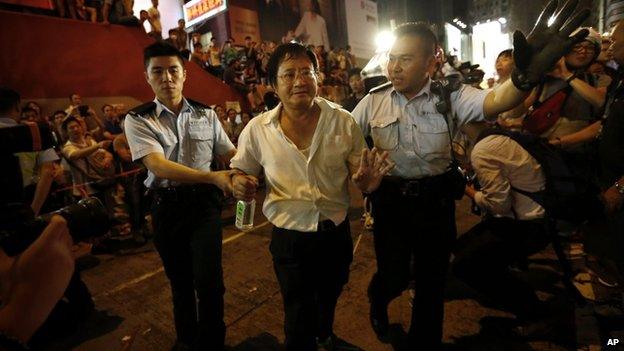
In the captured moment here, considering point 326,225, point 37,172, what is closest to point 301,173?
point 326,225

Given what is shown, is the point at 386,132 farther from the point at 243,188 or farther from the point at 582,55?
the point at 582,55

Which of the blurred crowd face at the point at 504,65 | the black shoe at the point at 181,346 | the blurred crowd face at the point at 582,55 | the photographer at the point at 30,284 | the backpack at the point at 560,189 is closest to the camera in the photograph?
the photographer at the point at 30,284

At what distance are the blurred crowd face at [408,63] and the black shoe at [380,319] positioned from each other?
5.30 ft

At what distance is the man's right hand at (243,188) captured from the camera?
2047mm

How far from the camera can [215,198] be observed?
104 inches

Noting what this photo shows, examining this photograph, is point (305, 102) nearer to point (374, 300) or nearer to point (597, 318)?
point (374, 300)

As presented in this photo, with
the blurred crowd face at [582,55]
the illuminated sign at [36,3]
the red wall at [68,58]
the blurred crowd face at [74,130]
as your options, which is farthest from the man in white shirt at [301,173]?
the illuminated sign at [36,3]

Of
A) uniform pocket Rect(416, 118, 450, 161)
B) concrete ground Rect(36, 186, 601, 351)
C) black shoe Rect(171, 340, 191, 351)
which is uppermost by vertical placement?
uniform pocket Rect(416, 118, 450, 161)

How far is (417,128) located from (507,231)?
108 centimetres

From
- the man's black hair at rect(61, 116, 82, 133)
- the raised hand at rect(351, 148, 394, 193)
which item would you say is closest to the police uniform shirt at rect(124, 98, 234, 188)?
the raised hand at rect(351, 148, 394, 193)

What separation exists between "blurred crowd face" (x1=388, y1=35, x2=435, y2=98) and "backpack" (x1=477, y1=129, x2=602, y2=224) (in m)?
0.79

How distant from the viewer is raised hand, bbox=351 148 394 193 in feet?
6.43

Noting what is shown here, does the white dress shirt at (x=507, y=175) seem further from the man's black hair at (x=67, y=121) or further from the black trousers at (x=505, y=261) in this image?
the man's black hair at (x=67, y=121)

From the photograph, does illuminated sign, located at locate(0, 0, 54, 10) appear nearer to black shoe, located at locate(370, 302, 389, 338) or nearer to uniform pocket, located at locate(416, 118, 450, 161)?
uniform pocket, located at locate(416, 118, 450, 161)
